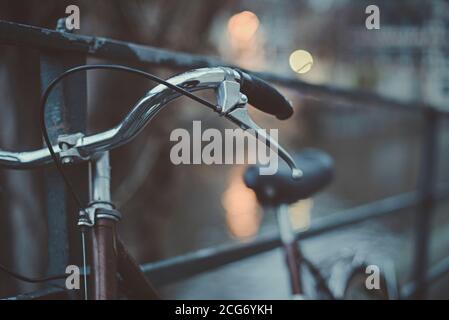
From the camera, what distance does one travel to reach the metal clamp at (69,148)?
1.00 m

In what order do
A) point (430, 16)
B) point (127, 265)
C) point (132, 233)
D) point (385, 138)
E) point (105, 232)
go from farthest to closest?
point (385, 138) → point (430, 16) → point (132, 233) → point (127, 265) → point (105, 232)

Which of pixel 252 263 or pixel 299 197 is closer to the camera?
pixel 299 197

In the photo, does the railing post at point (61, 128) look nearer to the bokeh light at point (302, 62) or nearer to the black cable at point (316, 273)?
the bokeh light at point (302, 62)

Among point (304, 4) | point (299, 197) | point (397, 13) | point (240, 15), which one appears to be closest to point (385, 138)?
point (397, 13)

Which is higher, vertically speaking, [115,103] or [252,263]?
[115,103]

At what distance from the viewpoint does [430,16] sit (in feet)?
51.4

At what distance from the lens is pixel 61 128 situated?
1154mm

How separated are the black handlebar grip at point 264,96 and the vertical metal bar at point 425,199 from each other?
2171 mm

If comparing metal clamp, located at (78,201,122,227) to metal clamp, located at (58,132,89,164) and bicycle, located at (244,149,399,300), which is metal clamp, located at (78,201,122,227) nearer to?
metal clamp, located at (58,132,89,164)

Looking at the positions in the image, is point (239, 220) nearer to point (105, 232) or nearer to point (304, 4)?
point (304, 4)

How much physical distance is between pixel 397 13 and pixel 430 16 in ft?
5.83

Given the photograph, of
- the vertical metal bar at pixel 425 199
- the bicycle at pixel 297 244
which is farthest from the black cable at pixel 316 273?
the vertical metal bar at pixel 425 199

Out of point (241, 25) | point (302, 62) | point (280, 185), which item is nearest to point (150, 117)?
point (302, 62)
